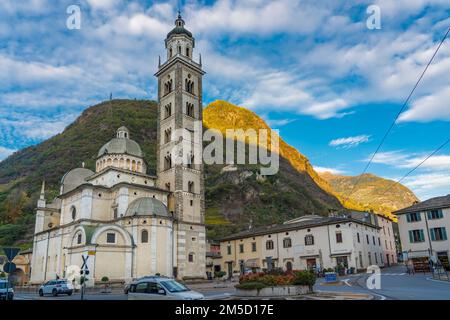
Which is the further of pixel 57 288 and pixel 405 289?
pixel 57 288

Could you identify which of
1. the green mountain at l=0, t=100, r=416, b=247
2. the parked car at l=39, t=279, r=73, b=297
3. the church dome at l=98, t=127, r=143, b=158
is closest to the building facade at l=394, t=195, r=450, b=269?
the parked car at l=39, t=279, r=73, b=297

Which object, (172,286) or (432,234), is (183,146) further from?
(172,286)

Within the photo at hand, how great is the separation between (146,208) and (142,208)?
0.45 m

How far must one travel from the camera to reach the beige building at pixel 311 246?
156ft

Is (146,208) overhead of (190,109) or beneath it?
beneath

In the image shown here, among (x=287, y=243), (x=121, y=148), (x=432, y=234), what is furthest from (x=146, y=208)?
(x=432, y=234)

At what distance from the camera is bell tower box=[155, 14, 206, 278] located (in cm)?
4806

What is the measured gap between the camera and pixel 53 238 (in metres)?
50.6

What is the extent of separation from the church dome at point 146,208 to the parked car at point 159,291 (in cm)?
2759

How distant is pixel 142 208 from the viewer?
43.8 m

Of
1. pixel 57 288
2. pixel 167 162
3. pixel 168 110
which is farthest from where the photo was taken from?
pixel 168 110

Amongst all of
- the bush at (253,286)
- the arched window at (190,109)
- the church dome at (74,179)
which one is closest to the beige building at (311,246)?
the arched window at (190,109)
